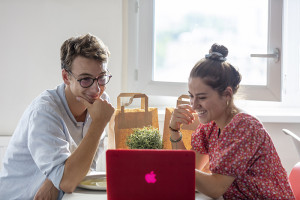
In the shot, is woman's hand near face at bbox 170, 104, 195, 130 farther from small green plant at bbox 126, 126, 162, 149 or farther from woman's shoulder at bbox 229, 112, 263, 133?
woman's shoulder at bbox 229, 112, 263, 133

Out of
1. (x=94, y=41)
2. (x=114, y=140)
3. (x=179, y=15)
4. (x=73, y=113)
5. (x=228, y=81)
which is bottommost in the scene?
(x=114, y=140)

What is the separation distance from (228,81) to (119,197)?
0.67 meters

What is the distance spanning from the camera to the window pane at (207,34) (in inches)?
103

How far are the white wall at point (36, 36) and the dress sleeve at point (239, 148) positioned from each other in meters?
1.41

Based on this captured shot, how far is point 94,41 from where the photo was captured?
180cm

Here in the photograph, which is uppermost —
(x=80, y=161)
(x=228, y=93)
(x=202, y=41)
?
(x=202, y=41)

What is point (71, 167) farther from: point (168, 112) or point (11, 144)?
point (168, 112)

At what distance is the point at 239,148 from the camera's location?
1450mm

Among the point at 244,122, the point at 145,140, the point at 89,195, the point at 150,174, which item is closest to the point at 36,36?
the point at 145,140

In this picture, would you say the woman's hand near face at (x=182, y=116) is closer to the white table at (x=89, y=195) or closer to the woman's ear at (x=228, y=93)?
the woman's ear at (x=228, y=93)

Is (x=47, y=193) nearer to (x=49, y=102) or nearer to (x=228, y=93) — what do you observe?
(x=49, y=102)

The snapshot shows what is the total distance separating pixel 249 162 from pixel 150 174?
1.58 feet

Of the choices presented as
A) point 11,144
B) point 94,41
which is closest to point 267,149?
point 94,41

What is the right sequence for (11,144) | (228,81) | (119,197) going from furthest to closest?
(11,144) < (228,81) < (119,197)
